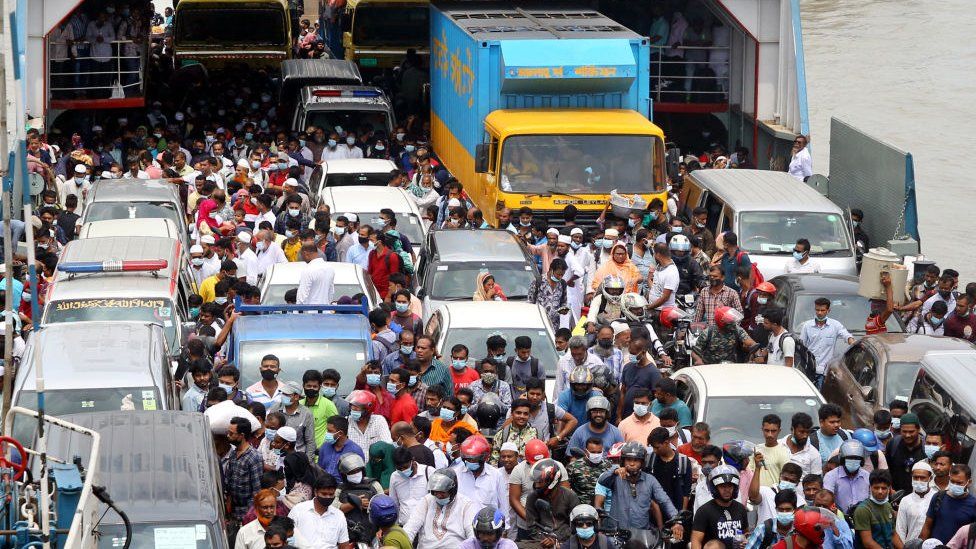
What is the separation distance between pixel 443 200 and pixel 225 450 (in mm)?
10814

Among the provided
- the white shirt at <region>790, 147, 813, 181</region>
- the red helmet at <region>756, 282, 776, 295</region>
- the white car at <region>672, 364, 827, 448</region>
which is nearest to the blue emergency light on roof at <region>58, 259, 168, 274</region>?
the white car at <region>672, 364, 827, 448</region>

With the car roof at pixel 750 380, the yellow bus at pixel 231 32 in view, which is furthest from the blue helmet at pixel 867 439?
the yellow bus at pixel 231 32

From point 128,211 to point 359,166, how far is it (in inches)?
159

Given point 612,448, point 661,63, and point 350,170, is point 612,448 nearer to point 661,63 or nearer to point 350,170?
point 350,170

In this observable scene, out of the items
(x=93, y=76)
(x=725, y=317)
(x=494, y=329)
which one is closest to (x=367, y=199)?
(x=494, y=329)

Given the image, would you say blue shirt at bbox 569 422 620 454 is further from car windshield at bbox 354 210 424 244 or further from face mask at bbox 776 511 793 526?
car windshield at bbox 354 210 424 244

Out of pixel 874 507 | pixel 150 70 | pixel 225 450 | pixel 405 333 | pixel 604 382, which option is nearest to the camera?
pixel 874 507

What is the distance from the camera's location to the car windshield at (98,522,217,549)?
9.34 meters

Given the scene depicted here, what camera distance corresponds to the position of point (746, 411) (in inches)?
516

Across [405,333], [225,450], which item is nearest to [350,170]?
[405,333]

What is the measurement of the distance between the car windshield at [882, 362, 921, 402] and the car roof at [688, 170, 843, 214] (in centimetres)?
602

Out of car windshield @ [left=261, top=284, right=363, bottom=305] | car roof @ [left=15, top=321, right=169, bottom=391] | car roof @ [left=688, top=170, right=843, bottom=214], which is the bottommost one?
car windshield @ [left=261, top=284, right=363, bottom=305]

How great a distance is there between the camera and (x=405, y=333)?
1425cm

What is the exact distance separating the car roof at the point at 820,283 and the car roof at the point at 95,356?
6.87 meters
